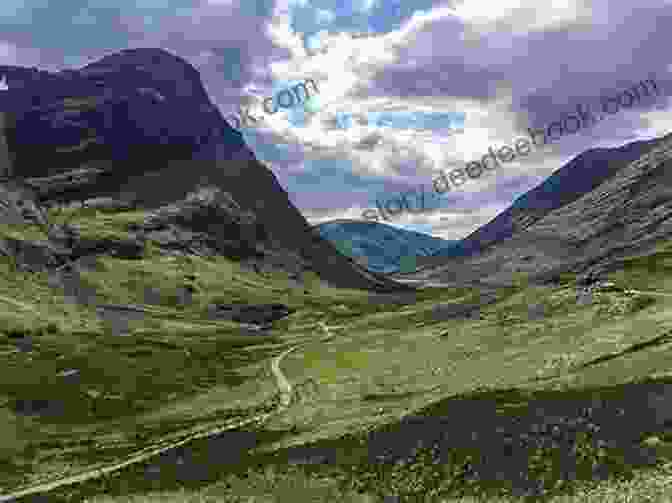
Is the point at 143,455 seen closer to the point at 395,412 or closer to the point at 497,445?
the point at 395,412

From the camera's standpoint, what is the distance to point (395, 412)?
5784 cm

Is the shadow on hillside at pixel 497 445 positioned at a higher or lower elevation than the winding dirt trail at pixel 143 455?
lower

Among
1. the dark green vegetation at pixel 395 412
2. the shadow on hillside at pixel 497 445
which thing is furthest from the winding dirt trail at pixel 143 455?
the shadow on hillside at pixel 497 445

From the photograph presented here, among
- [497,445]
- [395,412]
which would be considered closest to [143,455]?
[395,412]

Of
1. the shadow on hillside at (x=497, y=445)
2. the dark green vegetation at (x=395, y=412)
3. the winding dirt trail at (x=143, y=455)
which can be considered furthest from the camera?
the winding dirt trail at (x=143, y=455)

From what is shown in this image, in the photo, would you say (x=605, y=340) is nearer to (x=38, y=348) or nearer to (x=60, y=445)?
(x=60, y=445)

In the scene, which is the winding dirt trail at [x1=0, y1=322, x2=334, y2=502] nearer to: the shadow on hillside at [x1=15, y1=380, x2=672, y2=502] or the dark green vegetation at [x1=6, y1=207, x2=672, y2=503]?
the dark green vegetation at [x1=6, y1=207, x2=672, y2=503]

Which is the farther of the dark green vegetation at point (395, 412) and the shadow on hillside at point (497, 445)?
the dark green vegetation at point (395, 412)

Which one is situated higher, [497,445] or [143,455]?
[143,455]

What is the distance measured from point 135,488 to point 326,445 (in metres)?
15.3

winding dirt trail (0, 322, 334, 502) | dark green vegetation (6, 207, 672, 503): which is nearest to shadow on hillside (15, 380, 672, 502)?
dark green vegetation (6, 207, 672, 503)

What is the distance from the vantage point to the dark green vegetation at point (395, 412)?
38.0 meters

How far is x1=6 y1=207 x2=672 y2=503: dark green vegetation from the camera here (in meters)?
38.0

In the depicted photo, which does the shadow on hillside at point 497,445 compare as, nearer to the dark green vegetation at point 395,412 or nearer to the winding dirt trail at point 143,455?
the dark green vegetation at point 395,412
